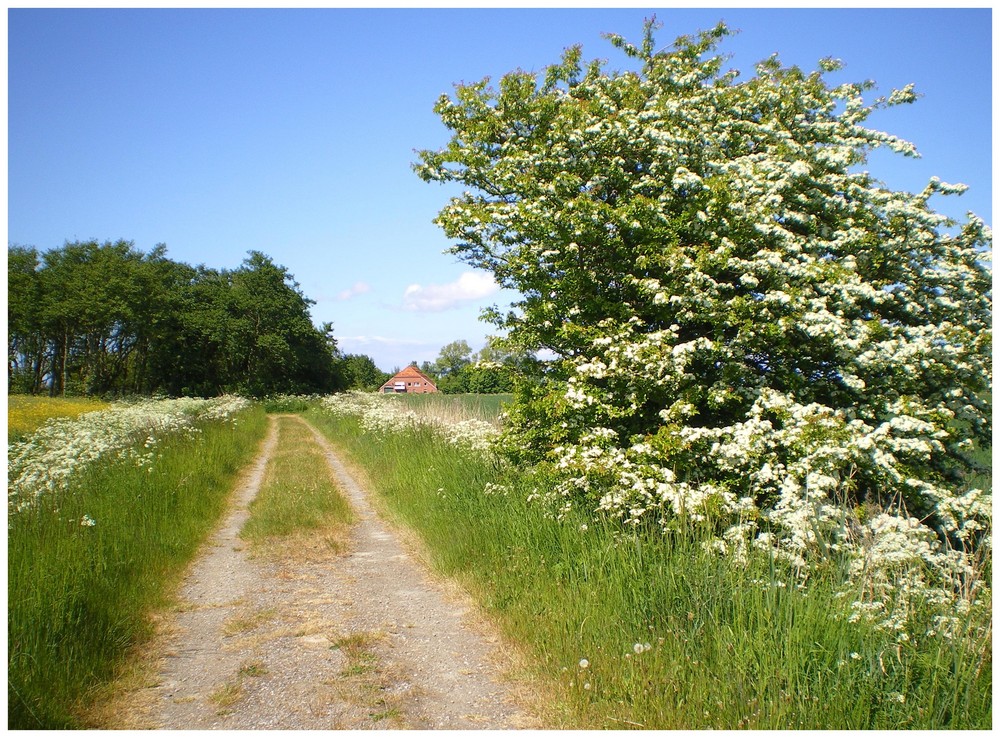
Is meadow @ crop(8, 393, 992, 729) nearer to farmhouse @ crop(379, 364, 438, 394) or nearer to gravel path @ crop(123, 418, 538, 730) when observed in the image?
gravel path @ crop(123, 418, 538, 730)

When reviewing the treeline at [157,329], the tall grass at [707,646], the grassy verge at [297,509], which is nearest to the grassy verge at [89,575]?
the grassy verge at [297,509]

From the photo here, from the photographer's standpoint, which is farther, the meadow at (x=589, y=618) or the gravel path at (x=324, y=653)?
the gravel path at (x=324, y=653)

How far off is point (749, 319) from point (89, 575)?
6.95 metres

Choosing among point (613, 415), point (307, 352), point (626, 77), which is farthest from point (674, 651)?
point (307, 352)

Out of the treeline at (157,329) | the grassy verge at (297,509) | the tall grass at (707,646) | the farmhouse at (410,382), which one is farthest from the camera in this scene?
the farmhouse at (410,382)

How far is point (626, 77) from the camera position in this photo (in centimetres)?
950

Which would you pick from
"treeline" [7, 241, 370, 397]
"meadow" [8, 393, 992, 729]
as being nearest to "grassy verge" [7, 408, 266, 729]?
"meadow" [8, 393, 992, 729]

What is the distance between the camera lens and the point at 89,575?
5379mm

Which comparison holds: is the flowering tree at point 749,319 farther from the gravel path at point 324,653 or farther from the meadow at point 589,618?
the gravel path at point 324,653

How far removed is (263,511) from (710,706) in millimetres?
7691

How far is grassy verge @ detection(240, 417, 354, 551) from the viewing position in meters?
8.41

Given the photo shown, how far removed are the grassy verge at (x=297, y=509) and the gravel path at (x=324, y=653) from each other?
95 cm

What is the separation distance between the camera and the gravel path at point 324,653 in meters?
3.98

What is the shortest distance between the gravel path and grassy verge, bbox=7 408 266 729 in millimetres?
344
